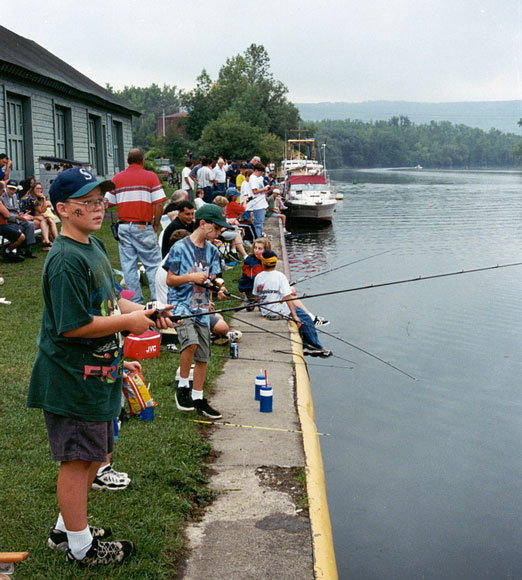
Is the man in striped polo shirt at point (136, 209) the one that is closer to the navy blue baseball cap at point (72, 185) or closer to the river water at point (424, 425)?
the river water at point (424, 425)

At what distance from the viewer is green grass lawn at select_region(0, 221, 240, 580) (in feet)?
12.5

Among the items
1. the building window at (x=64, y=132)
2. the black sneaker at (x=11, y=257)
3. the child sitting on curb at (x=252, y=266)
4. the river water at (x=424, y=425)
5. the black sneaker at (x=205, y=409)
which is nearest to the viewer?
the river water at (x=424, y=425)

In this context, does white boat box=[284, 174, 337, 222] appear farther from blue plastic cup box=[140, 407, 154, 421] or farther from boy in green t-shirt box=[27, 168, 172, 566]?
boy in green t-shirt box=[27, 168, 172, 566]

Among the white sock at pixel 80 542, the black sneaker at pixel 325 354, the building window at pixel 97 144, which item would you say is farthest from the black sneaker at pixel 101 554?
the building window at pixel 97 144

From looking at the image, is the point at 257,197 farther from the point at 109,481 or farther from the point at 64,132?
the point at 109,481

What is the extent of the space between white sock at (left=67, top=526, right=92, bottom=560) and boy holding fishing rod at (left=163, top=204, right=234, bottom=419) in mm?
2531

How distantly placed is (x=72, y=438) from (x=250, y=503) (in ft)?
5.56

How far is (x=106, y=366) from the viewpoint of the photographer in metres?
3.44

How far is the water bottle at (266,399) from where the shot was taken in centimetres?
646

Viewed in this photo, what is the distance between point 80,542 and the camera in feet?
11.9

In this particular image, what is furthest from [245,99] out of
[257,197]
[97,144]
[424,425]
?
[424,425]

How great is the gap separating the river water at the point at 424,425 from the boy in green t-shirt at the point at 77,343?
8.23 feet

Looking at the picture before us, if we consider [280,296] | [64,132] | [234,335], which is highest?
[64,132]

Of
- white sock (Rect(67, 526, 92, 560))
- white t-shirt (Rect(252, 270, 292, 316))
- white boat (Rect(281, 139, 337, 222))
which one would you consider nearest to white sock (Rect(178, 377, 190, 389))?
white sock (Rect(67, 526, 92, 560))
